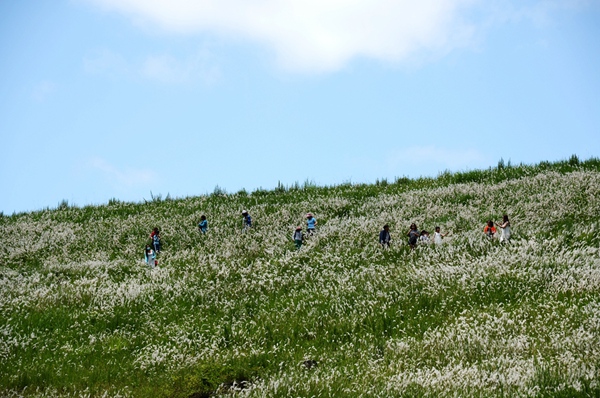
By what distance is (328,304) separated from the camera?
1653cm

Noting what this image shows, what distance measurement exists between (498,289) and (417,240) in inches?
264

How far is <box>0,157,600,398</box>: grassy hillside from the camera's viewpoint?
11641 millimetres

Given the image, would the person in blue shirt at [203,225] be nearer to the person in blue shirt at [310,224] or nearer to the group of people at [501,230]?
the person in blue shirt at [310,224]

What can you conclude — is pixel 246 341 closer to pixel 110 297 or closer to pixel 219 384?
pixel 219 384

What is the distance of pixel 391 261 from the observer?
2055 cm

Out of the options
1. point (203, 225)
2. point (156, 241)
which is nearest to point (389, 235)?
point (203, 225)

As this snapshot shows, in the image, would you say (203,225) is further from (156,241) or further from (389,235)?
(389,235)

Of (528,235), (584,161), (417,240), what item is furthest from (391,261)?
(584,161)

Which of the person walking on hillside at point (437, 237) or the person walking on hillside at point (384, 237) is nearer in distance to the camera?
the person walking on hillside at point (437, 237)

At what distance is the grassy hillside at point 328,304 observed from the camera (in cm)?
1164

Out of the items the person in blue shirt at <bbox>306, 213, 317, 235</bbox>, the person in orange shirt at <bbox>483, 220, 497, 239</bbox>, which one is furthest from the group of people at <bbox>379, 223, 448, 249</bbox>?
the person in blue shirt at <bbox>306, 213, 317, 235</bbox>

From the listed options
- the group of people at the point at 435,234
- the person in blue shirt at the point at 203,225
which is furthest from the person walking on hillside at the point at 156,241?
the group of people at the point at 435,234

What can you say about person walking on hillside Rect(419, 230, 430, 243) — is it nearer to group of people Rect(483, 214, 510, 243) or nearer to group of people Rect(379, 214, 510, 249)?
group of people Rect(379, 214, 510, 249)

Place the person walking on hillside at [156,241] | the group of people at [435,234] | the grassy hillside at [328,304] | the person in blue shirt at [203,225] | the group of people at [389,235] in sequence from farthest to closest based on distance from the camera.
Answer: the person in blue shirt at [203,225] < the person walking on hillside at [156,241] < the group of people at [389,235] < the group of people at [435,234] < the grassy hillside at [328,304]
